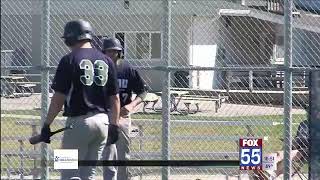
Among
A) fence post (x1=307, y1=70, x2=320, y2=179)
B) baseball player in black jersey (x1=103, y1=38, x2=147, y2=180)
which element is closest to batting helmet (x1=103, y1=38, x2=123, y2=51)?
baseball player in black jersey (x1=103, y1=38, x2=147, y2=180)

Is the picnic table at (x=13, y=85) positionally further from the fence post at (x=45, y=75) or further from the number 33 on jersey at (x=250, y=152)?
the number 33 on jersey at (x=250, y=152)

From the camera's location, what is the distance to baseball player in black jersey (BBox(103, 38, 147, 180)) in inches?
285

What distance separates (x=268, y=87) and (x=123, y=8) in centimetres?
256

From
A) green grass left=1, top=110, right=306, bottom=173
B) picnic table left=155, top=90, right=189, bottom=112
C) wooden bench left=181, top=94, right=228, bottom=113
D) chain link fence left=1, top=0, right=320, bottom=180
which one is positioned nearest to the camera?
chain link fence left=1, top=0, right=320, bottom=180

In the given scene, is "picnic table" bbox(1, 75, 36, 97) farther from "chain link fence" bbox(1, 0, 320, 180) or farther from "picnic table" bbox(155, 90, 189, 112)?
"picnic table" bbox(155, 90, 189, 112)

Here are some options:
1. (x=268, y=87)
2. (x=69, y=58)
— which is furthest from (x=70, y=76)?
(x=268, y=87)

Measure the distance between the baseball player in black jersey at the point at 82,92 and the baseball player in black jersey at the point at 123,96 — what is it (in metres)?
0.46

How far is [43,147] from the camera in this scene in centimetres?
729

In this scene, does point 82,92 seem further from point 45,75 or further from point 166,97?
point 166,97

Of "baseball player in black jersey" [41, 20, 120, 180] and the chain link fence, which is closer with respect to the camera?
"baseball player in black jersey" [41, 20, 120, 180]

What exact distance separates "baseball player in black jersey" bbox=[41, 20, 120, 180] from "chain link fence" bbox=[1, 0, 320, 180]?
0.55m

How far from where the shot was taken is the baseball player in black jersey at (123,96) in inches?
285

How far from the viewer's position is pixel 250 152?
718 cm

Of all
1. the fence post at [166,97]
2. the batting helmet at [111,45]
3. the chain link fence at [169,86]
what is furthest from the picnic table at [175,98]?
the batting helmet at [111,45]
